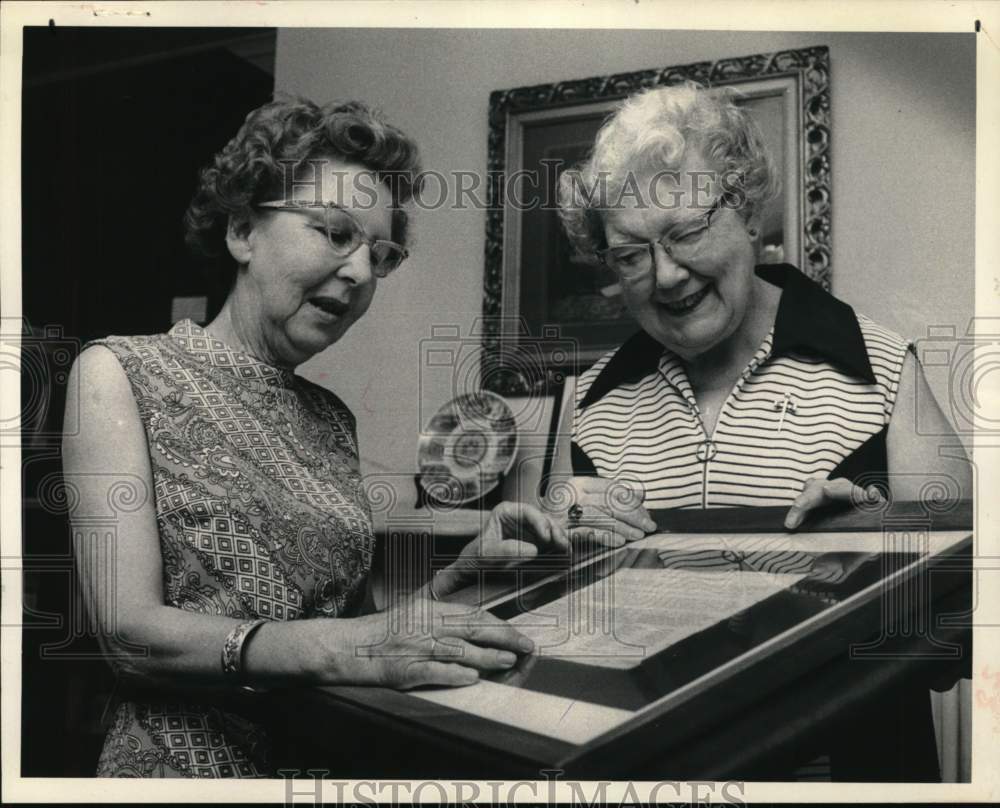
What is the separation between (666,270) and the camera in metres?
1.85

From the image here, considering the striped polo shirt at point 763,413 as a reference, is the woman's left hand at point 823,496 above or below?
below

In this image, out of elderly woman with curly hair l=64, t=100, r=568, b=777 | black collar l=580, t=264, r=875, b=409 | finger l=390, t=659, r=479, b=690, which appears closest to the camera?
finger l=390, t=659, r=479, b=690

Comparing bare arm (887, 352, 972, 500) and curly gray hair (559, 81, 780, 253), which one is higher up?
curly gray hair (559, 81, 780, 253)

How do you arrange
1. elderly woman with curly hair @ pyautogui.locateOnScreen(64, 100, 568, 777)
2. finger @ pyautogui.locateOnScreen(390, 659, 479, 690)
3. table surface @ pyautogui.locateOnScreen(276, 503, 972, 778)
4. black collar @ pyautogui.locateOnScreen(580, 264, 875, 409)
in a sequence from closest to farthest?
1. table surface @ pyautogui.locateOnScreen(276, 503, 972, 778)
2. finger @ pyautogui.locateOnScreen(390, 659, 479, 690)
3. elderly woman with curly hair @ pyautogui.locateOnScreen(64, 100, 568, 777)
4. black collar @ pyautogui.locateOnScreen(580, 264, 875, 409)

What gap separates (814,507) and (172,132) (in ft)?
4.50

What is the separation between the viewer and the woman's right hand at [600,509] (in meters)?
1.85

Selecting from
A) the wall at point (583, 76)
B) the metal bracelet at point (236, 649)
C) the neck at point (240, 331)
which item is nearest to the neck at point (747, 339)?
the wall at point (583, 76)

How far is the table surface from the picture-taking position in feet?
4.87

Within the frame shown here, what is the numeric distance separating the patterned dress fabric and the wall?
0.40 ft

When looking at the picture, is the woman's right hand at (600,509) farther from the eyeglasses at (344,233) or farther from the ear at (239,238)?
the ear at (239,238)

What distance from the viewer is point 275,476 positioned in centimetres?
180

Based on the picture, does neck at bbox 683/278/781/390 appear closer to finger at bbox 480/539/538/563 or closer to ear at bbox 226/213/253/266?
finger at bbox 480/539/538/563

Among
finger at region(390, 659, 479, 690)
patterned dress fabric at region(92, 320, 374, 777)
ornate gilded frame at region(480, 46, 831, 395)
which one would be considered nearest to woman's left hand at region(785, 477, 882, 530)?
ornate gilded frame at region(480, 46, 831, 395)

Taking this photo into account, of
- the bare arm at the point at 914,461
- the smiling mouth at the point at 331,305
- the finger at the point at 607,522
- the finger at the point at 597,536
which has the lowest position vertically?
the finger at the point at 597,536
